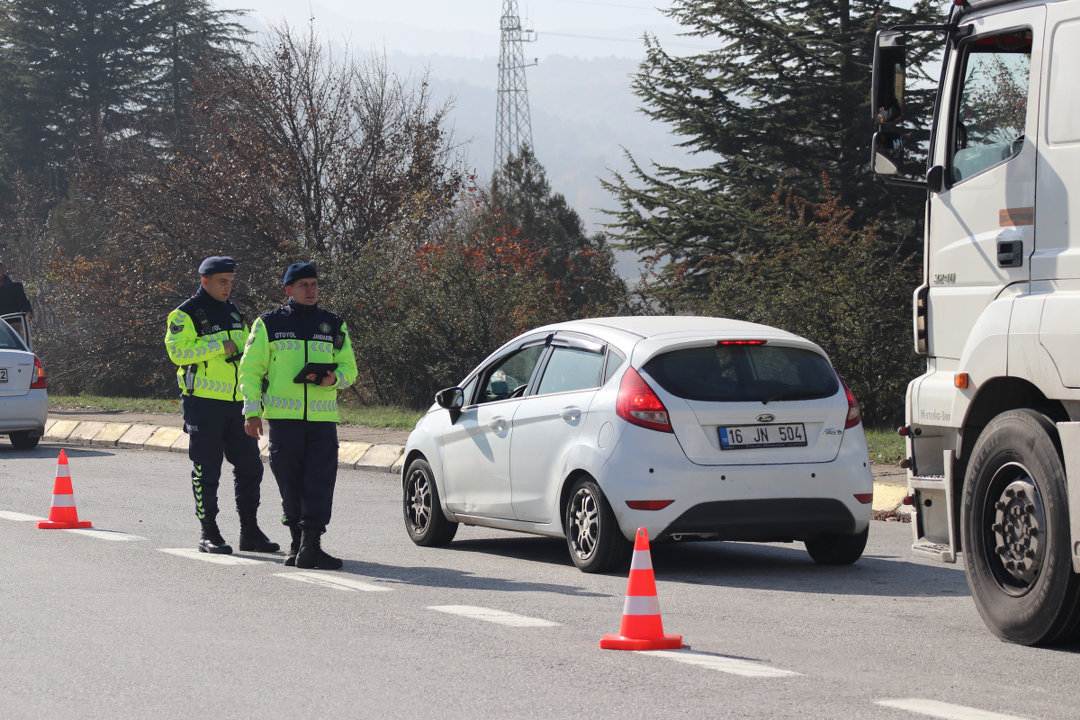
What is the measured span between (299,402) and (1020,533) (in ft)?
15.1

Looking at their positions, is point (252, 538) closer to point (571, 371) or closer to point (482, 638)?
point (571, 371)

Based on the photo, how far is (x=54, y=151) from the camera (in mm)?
59500

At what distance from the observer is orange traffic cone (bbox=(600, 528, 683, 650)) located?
19.5ft

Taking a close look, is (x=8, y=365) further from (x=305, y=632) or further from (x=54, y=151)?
(x=54, y=151)

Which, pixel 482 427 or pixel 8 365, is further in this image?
pixel 8 365

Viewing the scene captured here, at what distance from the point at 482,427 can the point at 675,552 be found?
1.65 meters

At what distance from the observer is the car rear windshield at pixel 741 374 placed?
8148 millimetres

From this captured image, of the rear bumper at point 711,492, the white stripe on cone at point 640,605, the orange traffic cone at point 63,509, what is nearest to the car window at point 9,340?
the orange traffic cone at point 63,509

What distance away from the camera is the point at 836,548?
8695 mm

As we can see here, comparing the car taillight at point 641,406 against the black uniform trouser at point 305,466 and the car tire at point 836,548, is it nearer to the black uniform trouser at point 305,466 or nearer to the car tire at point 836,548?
the car tire at point 836,548

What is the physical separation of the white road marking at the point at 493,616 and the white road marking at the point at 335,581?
71 centimetres

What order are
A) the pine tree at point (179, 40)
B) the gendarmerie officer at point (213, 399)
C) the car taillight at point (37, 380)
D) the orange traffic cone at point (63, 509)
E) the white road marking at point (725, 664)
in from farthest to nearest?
the pine tree at point (179, 40) → the car taillight at point (37, 380) → the orange traffic cone at point (63, 509) → the gendarmerie officer at point (213, 399) → the white road marking at point (725, 664)

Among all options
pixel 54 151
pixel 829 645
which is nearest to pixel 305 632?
pixel 829 645

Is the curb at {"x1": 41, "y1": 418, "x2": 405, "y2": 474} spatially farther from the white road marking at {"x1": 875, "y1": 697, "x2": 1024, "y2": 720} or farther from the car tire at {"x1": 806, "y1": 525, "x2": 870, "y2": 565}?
the white road marking at {"x1": 875, "y1": 697, "x2": 1024, "y2": 720}
